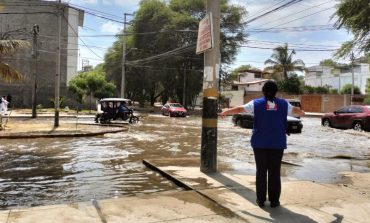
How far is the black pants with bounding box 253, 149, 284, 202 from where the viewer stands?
621 centimetres

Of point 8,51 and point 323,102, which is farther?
point 323,102

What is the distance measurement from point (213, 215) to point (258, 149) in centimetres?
114

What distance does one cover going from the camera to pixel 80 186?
820cm

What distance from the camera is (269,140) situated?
20.2 ft

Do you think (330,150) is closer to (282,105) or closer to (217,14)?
(217,14)

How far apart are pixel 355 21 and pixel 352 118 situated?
51.4 ft

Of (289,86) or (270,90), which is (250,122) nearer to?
(270,90)

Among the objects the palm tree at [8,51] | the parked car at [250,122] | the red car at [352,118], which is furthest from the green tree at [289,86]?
the palm tree at [8,51]

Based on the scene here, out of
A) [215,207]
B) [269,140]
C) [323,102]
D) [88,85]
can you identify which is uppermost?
[88,85]

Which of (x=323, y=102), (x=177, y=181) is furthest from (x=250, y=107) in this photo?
(x=323, y=102)

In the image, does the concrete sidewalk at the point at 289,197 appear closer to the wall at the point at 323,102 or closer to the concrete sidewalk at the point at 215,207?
the concrete sidewalk at the point at 215,207

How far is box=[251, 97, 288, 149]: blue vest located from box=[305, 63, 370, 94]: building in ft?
240

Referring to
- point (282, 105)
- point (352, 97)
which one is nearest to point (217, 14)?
point (282, 105)

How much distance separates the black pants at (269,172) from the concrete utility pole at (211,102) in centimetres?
238
